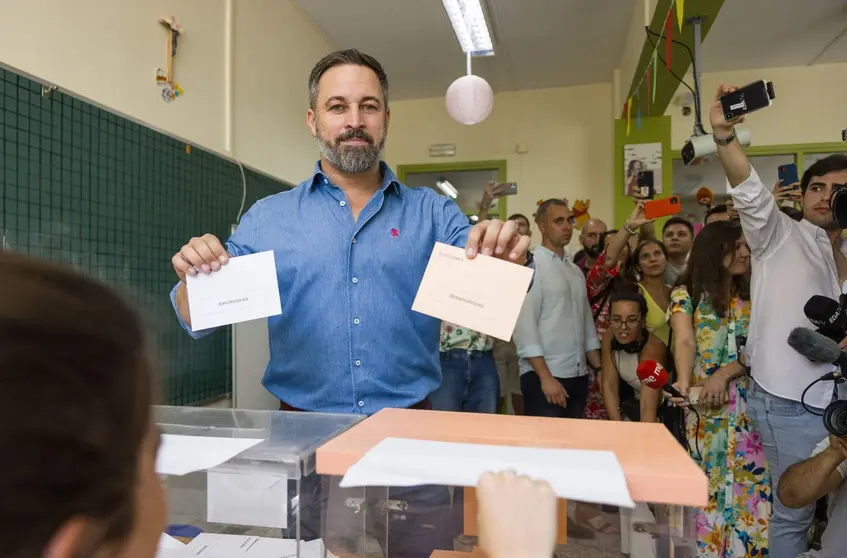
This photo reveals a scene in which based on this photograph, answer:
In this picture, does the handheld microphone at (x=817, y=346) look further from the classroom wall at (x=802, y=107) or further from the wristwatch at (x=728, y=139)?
the classroom wall at (x=802, y=107)

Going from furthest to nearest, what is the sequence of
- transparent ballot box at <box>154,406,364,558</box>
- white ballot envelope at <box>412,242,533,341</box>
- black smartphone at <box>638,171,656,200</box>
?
black smartphone at <box>638,171,656,200</box>, white ballot envelope at <box>412,242,533,341</box>, transparent ballot box at <box>154,406,364,558</box>

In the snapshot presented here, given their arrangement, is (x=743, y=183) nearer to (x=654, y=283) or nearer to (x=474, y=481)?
(x=654, y=283)

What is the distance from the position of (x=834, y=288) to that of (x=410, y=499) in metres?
1.91

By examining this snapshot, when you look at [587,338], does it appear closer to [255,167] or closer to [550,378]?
[550,378]

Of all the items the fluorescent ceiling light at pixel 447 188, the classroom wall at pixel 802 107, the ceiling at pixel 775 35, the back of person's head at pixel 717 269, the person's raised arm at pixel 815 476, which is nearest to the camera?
the person's raised arm at pixel 815 476

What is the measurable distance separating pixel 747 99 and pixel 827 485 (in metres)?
1.18

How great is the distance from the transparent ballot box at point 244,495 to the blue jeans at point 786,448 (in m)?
1.79

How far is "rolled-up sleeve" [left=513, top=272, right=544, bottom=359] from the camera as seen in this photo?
278 cm

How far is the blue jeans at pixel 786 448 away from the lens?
71.9 inches

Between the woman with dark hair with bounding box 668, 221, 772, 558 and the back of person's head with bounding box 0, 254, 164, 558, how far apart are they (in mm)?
2227

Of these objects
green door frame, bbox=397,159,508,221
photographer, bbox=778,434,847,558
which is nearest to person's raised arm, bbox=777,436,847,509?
photographer, bbox=778,434,847,558

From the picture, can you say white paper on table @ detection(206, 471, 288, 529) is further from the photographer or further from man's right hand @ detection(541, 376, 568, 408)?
man's right hand @ detection(541, 376, 568, 408)

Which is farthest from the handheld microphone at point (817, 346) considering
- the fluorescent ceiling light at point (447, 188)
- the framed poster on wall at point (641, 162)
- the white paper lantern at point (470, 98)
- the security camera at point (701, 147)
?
the fluorescent ceiling light at point (447, 188)

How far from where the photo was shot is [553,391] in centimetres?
276
